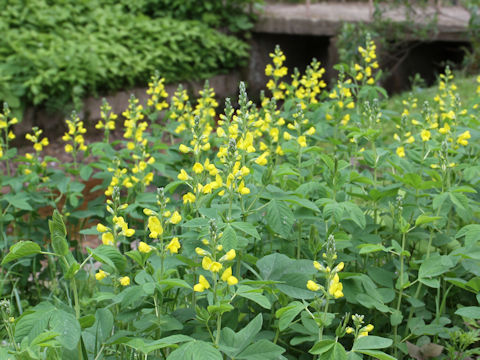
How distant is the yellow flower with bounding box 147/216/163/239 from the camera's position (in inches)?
64.9

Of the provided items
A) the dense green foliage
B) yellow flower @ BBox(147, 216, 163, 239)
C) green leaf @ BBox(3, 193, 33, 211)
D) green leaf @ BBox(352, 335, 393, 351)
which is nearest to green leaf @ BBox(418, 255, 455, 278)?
green leaf @ BBox(352, 335, 393, 351)

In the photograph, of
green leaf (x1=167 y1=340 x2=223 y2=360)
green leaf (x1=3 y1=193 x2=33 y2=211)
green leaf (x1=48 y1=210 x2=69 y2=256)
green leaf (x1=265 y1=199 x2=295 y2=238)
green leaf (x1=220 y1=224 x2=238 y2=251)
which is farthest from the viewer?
green leaf (x1=3 y1=193 x2=33 y2=211)

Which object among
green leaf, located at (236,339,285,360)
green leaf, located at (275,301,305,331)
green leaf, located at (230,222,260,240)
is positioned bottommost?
green leaf, located at (236,339,285,360)

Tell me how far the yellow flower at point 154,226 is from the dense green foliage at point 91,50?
16.7ft

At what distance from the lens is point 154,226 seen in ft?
5.44

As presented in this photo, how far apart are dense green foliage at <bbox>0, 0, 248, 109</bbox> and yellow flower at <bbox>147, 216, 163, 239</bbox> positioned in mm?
5084

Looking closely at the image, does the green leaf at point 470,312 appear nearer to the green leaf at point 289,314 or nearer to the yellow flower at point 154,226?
the green leaf at point 289,314

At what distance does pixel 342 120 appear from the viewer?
9.73 ft

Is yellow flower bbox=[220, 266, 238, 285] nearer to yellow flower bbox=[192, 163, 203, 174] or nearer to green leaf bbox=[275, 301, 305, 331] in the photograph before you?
green leaf bbox=[275, 301, 305, 331]

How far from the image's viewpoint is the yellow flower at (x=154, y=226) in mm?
1650

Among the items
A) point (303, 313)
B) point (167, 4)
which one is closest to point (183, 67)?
point (167, 4)

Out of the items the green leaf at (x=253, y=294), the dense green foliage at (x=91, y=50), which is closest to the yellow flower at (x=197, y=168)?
the green leaf at (x=253, y=294)

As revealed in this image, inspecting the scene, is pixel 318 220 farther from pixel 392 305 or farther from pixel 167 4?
pixel 167 4

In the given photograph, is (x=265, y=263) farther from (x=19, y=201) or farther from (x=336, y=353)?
(x=19, y=201)
